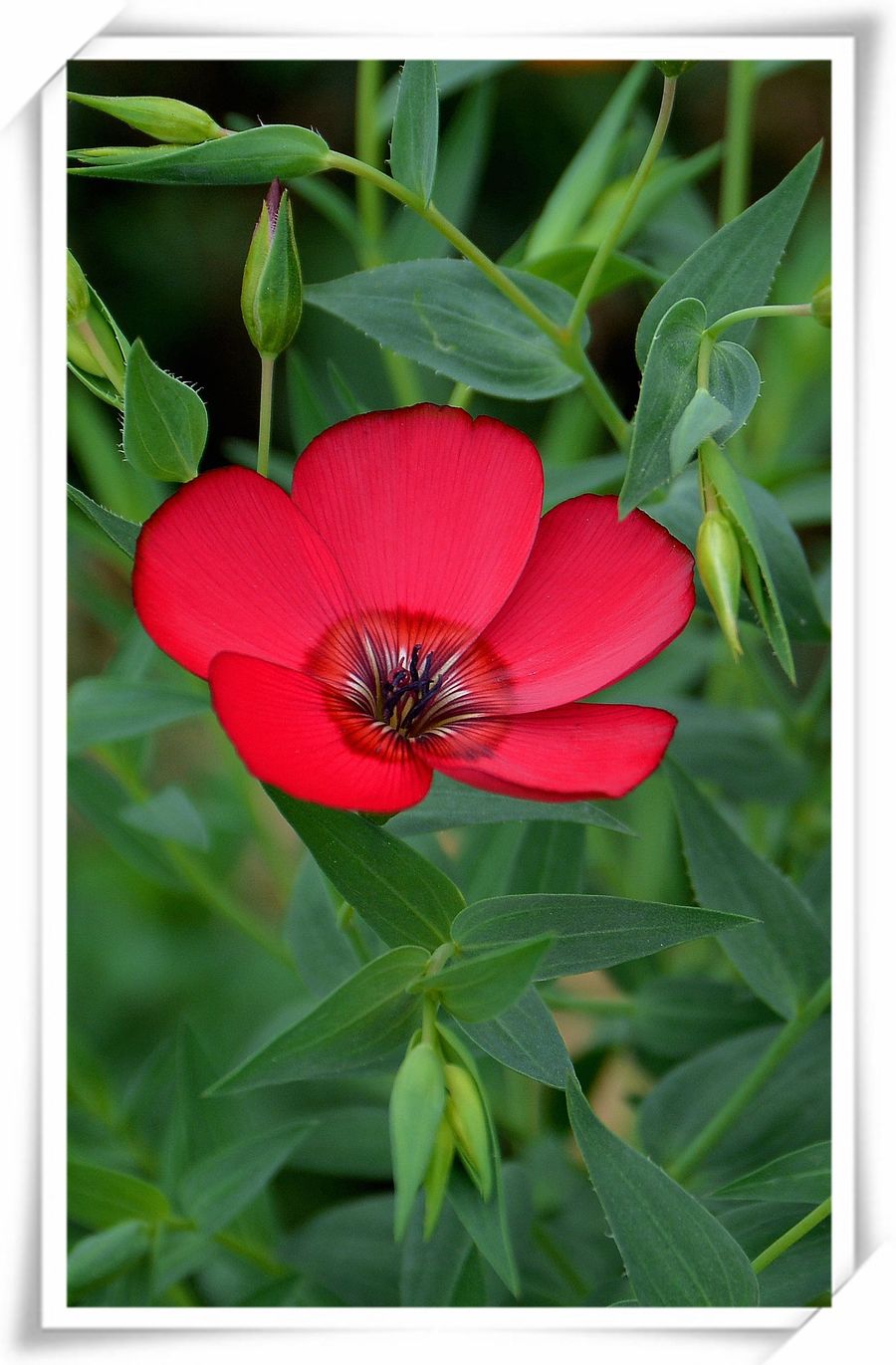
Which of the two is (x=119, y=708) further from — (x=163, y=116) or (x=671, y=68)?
(x=671, y=68)

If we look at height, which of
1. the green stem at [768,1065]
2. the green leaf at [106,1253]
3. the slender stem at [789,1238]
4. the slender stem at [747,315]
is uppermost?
the slender stem at [747,315]

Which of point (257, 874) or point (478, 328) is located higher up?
point (478, 328)

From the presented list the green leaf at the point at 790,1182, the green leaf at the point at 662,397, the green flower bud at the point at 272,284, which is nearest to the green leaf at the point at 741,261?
the green leaf at the point at 662,397

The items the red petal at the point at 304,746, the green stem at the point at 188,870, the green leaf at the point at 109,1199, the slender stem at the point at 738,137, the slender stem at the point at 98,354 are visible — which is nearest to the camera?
the red petal at the point at 304,746

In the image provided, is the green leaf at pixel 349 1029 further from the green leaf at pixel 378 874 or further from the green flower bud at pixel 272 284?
the green flower bud at pixel 272 284
